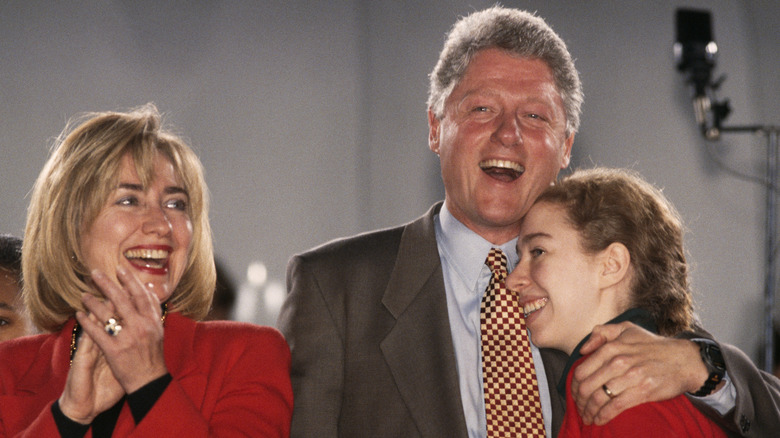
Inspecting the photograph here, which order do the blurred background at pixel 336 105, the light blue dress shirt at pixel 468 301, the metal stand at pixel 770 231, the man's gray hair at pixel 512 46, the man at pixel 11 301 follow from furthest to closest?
the blurred background at pixel 336 105 < the metal stand at pixel 770 231 < the man at pixel 11 301 < the man's gray hair at pixel 512 46 < the light blue dress shirt at pixel 468 301

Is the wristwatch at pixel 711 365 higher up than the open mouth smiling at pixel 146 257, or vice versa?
the open mouth smiling at pixel 146 257

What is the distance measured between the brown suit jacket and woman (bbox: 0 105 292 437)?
8 cm

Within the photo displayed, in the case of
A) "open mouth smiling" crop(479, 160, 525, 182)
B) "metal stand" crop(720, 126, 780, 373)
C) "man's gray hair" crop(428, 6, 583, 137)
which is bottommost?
"metal stand" crop(720, 126, 780, 373)

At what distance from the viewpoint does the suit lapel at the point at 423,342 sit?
1.96 metres

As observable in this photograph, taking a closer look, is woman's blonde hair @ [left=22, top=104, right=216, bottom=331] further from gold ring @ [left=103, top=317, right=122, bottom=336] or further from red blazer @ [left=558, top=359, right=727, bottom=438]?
red blazer @ [left=558, top=359, right=727, bottom=438]

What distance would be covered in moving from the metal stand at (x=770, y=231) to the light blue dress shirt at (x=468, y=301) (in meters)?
2.44

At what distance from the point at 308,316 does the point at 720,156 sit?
3.11 metres

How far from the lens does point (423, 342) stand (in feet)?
6.75

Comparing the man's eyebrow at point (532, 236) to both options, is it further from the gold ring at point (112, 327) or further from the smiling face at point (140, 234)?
the gold ring at point (112, 327)

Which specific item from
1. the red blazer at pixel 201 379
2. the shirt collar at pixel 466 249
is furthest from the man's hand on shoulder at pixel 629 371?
the red blazer at pixel 201 379

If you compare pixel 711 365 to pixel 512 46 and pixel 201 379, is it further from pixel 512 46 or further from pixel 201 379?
pixel 201 379

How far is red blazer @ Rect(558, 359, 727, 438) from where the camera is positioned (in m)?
1.63

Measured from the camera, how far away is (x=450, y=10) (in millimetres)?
5023

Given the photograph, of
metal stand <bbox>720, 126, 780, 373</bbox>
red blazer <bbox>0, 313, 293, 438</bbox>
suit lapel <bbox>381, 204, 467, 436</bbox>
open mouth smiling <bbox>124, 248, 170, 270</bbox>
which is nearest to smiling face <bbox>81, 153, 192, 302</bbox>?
open mouth smiling <bbox>124, 248, 170, 270</bbox>
